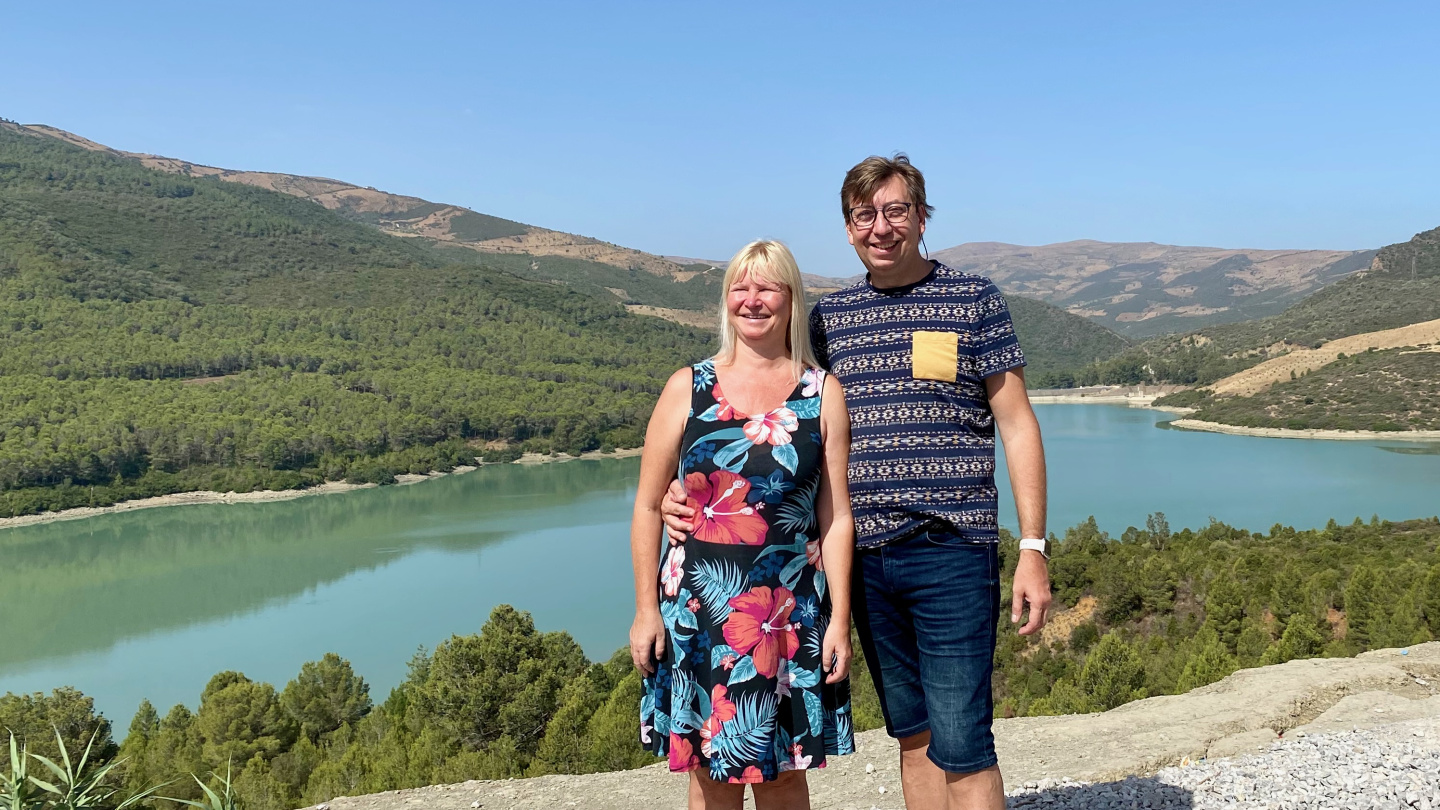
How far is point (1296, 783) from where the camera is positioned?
9.70ft

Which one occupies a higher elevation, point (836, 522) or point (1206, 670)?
point (836, 522)

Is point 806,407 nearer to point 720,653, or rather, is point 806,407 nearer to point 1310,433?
point 720,653

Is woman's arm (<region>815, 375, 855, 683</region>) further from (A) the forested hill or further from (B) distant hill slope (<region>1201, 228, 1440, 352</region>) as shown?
(B) distant hill slope (<region>1201, 228, 1440, 352</region>)

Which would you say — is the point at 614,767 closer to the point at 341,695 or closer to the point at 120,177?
the point at 341,695

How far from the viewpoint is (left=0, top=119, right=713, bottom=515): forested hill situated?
42344 millimetres

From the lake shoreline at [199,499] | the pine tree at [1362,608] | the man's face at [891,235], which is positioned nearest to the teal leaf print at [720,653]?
the man's face at [891,235]

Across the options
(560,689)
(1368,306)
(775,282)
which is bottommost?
(560,689)

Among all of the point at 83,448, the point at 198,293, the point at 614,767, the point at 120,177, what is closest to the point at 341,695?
the point at 614,767

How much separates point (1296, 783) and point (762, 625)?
2000mm

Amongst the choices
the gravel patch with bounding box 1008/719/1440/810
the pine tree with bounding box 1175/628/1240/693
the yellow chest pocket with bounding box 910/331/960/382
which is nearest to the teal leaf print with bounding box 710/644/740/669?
the yellow chest pocket with bounding box 910/331/960/382

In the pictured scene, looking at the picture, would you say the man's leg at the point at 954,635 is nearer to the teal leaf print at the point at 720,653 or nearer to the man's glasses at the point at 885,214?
Answer: the teal leaf print at the point at 720,653

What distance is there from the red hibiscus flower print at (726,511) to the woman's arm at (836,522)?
147 millimetres

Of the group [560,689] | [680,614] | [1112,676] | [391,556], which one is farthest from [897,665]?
[391,556]

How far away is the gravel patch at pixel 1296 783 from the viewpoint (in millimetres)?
2783
